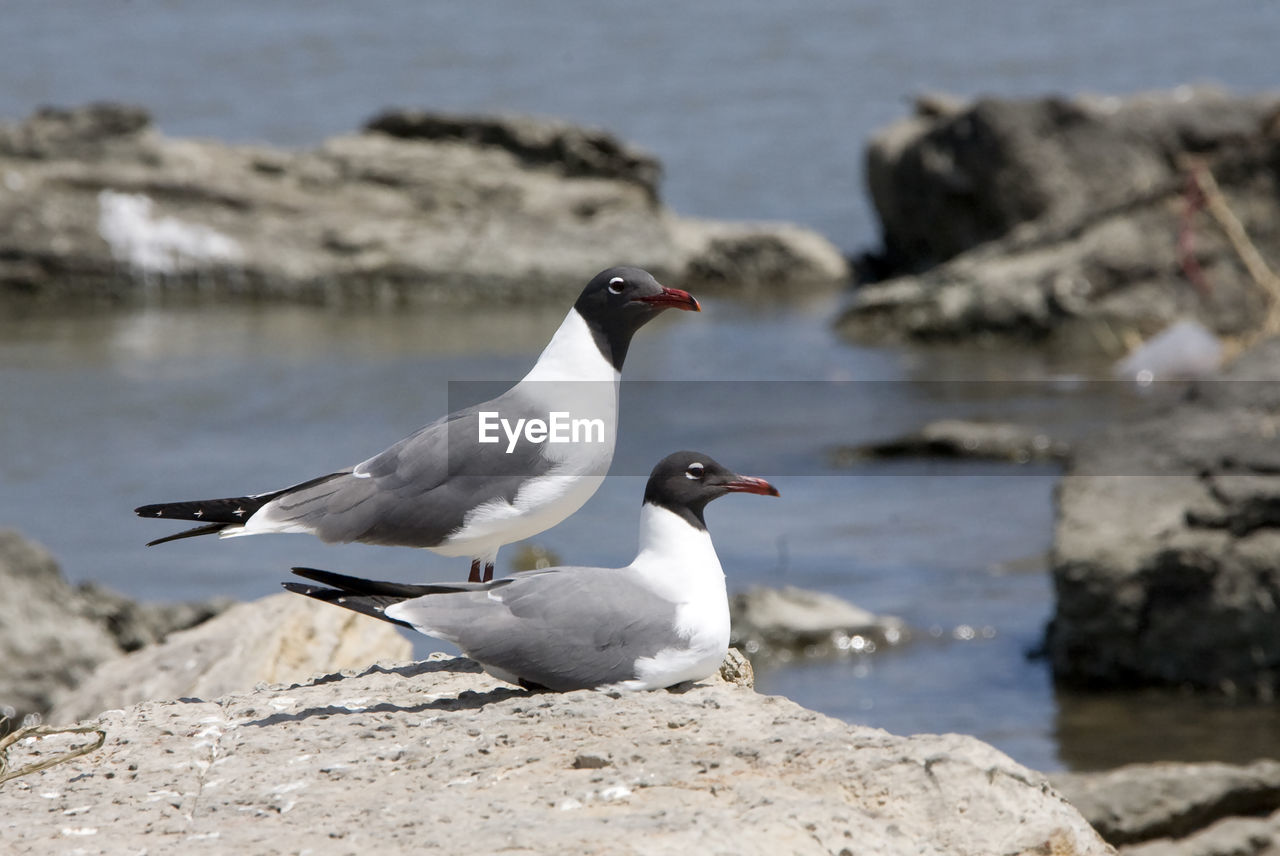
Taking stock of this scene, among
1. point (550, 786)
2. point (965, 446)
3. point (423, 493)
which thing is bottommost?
point (965, 446)

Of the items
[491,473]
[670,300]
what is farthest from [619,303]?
[491,473]

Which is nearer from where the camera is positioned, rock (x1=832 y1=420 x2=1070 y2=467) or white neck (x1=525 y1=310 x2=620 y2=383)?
white neck (x1=525 y1=310 x2=620 y2=383)

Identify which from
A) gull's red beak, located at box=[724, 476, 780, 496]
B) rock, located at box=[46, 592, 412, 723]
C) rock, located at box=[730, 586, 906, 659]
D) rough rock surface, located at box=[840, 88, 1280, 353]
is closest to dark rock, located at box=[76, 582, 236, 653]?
rock, located at box=[46, 592, 412, 723]

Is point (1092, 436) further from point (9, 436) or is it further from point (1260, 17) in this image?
point (1260, 17)

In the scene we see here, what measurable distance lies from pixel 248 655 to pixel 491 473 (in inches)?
70.0

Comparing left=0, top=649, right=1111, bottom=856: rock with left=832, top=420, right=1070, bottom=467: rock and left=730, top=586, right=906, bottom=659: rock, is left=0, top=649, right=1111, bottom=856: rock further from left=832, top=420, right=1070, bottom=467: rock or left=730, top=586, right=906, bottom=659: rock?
left=832, top=420, right=1070, bottom=467: rock

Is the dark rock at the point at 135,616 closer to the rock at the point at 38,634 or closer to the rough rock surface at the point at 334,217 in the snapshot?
the rock at the point at 38,634

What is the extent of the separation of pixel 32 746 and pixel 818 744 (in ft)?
6.92

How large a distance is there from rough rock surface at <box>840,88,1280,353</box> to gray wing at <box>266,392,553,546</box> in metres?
12.0

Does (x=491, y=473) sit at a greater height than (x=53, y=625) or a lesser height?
greater

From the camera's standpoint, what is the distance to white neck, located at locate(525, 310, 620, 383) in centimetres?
476

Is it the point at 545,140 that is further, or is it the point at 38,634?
the point at 545,140

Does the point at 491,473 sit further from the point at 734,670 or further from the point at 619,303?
the point at 734,670

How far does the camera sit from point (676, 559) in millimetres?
4395
